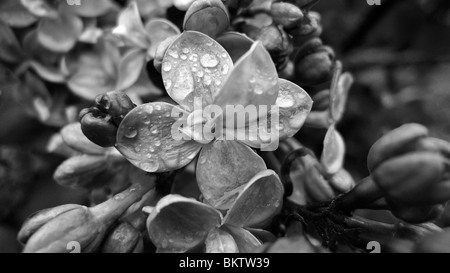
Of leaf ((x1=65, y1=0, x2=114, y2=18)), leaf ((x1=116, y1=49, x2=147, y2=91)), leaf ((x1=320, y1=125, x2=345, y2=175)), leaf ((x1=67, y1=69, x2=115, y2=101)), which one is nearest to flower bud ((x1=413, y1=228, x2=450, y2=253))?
leaf ((x1=320, y1=125, x2=345, y2=175))

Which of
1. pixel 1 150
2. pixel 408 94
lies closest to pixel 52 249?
pixel 1 150

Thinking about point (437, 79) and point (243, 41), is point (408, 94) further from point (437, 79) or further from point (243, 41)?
point (243, 41)

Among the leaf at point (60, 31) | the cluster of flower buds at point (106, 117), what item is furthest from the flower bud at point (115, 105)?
the leaf at point (60, 31)

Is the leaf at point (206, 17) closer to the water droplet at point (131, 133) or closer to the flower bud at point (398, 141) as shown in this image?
the water droplet at point (131, 133)

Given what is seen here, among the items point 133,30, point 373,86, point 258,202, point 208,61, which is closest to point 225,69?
point 208,61

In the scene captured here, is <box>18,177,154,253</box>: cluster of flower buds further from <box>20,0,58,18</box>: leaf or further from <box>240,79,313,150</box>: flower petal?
<box>20,0,58,18</box>: leaf

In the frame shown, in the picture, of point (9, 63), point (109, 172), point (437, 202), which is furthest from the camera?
point (9, 63)
